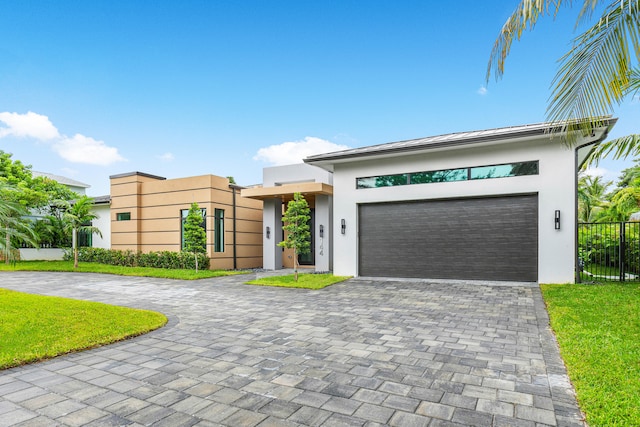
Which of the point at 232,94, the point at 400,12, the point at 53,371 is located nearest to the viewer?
the point at 53,371

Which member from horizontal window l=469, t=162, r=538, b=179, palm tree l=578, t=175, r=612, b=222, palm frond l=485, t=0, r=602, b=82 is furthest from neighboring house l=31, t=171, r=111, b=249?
palm tree l=578, t=175, r=612, b=222

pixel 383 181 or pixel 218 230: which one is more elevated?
pixel 383 181

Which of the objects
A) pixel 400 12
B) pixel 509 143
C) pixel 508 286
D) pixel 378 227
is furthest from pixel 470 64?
pixel 508 286

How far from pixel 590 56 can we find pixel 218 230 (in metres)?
13.2

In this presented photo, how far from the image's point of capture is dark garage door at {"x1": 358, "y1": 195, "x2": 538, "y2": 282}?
9.23 metres

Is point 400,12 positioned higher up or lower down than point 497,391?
higher up

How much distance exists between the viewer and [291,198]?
14.5m

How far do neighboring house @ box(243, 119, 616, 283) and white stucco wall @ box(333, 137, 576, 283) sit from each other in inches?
0.9

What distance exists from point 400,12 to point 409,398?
1126cm

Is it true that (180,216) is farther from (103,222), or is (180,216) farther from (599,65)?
(599,65)

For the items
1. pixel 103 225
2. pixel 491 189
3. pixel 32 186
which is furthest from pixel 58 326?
pixel 32 186

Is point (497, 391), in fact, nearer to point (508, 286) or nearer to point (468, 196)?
point (508, 286)

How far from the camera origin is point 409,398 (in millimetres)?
2873

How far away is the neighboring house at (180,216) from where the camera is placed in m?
14.4
